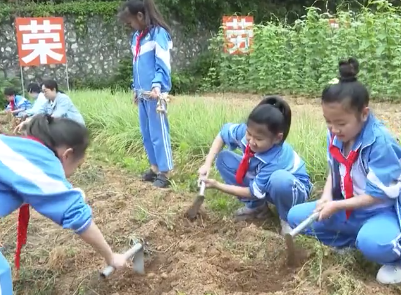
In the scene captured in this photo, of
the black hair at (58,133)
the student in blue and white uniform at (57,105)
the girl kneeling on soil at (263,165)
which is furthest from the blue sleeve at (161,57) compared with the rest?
the black hair at (58,133)

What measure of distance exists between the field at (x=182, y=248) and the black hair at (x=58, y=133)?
2.84 ft

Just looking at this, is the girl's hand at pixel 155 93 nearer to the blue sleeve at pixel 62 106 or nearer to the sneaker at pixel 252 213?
the sneaker at pixel 252 213

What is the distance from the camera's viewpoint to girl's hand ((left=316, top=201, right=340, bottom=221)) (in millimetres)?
2549

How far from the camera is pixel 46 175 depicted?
6.11ft

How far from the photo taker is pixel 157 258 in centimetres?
295

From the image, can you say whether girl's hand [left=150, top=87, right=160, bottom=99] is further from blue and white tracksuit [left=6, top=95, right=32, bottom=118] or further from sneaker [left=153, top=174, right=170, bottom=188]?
blue and white tracksuit [left=6, top=95, right=32, bottom=118]

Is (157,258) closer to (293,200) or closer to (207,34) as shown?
(293,200)

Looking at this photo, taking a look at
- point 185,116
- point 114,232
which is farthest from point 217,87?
point 114,232

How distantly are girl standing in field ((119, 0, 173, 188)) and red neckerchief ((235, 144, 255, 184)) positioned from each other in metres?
0.94

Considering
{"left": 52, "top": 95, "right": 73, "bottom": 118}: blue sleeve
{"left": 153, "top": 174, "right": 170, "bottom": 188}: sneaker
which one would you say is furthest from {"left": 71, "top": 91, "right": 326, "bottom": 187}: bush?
{"left": 52, "top": 95, "right": 73, "bottom": 118}: blue sleeve

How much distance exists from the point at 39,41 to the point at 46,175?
7335 mm

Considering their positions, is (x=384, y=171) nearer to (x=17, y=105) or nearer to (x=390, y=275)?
(x=390, y=275)

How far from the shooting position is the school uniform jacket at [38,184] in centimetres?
185

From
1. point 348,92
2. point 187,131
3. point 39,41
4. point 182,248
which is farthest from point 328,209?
point 39,41
